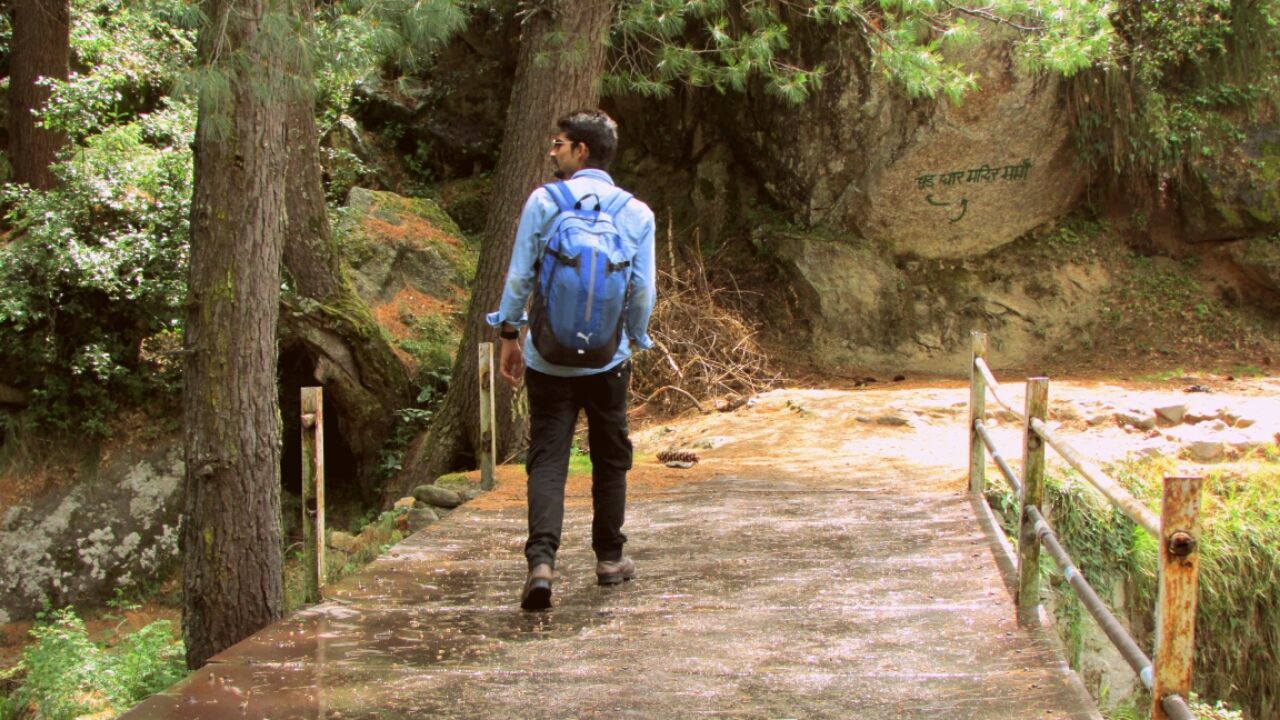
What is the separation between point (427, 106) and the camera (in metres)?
16.5

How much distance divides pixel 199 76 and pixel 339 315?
19.2 feet

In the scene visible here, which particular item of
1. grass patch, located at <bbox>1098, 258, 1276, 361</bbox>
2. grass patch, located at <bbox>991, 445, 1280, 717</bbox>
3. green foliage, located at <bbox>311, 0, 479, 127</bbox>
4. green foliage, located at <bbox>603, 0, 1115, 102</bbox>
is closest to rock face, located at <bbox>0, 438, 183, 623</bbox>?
green foliage, located at <bbox>311, 0, 479, 127</bbox>

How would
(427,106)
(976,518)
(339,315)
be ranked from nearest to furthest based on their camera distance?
(976,518) < (339,315) < (427,106)

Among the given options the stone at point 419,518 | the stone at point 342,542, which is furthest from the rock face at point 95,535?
the stone at point 419,518

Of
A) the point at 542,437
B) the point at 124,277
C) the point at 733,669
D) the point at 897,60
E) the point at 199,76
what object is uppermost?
the point at 897,60

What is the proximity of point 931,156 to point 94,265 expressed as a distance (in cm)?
899

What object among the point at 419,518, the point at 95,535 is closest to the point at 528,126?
the point at 419,518

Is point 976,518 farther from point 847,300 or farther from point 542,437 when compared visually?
point 847,300

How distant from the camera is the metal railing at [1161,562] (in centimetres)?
263

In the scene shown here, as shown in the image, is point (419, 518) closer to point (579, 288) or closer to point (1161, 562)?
point (579, 288)

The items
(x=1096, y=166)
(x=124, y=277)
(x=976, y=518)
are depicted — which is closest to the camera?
(x=976, y=518)

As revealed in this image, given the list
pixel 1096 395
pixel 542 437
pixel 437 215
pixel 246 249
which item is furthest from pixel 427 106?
pixel 542 437

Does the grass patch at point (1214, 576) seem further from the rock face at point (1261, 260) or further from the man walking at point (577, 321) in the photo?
the rock face at point (1261, 260)

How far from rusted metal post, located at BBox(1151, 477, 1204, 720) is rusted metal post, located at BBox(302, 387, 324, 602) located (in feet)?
10.4
